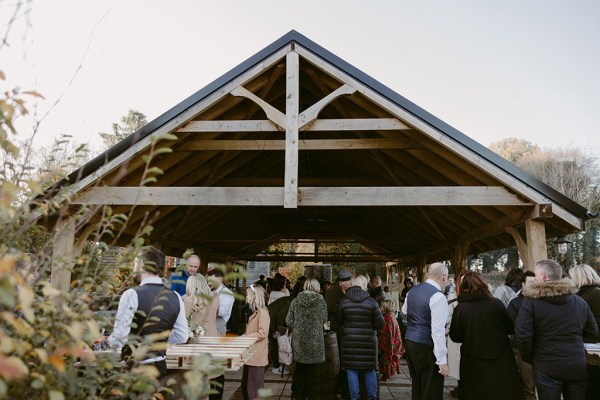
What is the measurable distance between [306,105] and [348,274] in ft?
13.2

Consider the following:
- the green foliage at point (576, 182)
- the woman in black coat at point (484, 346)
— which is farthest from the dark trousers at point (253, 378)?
the green foliage at point (576, 182)

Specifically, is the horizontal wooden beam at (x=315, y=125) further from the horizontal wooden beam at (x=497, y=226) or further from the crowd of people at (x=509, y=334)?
the crowd of people at (x=509, y=334)

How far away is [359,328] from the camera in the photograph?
552 cm

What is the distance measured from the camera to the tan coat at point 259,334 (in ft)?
17.3

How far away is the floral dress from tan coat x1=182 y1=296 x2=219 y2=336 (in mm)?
3324

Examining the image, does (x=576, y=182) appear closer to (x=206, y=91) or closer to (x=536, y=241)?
(x=536, y=241)

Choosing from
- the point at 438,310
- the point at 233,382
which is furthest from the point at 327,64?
the point at 233,382

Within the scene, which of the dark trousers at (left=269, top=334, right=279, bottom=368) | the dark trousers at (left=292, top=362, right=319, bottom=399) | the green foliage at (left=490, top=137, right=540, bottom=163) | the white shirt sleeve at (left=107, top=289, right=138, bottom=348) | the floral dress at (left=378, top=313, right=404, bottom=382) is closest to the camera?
the white shirt sleeve at (left=107, top=289, right=138, bottom=348)

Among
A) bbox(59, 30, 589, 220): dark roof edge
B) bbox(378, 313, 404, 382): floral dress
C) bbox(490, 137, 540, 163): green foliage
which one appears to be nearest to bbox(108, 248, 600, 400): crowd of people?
bbox(378, 313, 404, 382): floral dress

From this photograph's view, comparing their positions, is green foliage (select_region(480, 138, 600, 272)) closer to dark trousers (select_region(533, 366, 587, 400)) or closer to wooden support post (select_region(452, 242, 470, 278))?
wooden support post (select_region(452, 242, 470, 278))

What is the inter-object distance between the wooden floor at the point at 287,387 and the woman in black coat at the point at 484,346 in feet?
9.22

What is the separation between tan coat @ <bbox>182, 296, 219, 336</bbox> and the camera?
4707 mm

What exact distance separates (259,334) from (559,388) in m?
3.00

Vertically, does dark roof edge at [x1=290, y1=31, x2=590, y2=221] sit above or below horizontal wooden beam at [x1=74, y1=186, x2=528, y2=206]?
above
